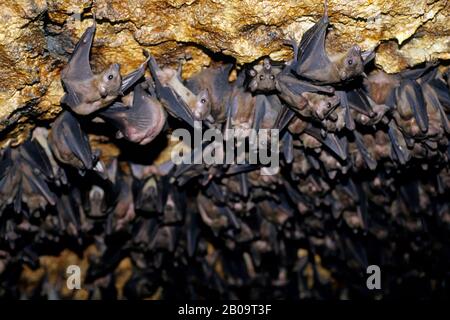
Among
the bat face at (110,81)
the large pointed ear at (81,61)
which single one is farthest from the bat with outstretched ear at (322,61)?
the large pointed ear at (81,61)

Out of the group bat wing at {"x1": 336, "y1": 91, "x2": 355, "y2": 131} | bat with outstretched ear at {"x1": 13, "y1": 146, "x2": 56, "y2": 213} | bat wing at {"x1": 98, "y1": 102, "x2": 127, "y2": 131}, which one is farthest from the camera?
bat with outstretched ear at {"x1": 13, "y1": 146, "x2": 56, "y2": 213}

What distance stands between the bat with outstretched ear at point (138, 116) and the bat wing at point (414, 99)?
2.02 meters

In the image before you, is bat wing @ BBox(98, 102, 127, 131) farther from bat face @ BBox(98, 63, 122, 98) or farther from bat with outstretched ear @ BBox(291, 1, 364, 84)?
bat with outstretched ear @ BBox(291, 1, 364, 84)

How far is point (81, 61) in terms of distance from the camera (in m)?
4.57

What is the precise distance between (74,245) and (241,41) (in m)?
3.96

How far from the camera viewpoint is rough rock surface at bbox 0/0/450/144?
442cm

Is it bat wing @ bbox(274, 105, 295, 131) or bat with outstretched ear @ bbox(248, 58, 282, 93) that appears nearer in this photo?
bat with outstretched ear @ bbox(248, 58, 282, 93)

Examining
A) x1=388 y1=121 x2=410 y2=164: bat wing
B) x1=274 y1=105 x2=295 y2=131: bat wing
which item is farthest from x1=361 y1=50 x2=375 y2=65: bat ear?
x1=388 y1=121 x2=410 y2=164: bat wing

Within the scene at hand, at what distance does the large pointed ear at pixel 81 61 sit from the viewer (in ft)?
14.7

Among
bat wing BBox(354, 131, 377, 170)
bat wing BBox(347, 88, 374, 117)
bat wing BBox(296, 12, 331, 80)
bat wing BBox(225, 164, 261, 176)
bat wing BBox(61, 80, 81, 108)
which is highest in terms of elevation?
bat wing BBox(296, 12, 331, 80)

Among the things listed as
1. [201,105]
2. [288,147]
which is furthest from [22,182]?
[288,147]

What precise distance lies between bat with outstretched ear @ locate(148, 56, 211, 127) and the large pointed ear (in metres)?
0.56

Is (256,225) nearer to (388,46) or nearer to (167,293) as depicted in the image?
(167,293)

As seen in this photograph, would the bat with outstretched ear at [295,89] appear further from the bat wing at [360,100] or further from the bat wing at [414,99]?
the bat wing at [414,99]
